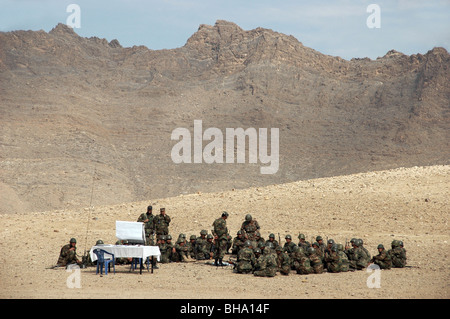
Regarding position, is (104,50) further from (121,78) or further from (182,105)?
(182,105)

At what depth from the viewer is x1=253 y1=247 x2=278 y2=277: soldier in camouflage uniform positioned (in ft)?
56.7

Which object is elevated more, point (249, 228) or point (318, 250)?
point (249, 228)

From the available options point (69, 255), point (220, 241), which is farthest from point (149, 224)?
point (69, 255)

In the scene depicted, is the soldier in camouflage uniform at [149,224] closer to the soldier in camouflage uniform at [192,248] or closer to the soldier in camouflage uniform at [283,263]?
the soldier in camouflage uniform at [192,248]

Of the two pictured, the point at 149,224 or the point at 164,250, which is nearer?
the point at 164,250

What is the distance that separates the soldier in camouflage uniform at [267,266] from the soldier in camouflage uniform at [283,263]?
34cm

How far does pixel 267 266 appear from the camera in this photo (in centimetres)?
1734

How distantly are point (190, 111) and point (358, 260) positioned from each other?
7098 centimetres

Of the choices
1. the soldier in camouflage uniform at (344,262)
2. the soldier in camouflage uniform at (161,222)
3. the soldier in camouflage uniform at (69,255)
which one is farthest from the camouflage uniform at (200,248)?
the soldier in camouflage uniform at (344,262)

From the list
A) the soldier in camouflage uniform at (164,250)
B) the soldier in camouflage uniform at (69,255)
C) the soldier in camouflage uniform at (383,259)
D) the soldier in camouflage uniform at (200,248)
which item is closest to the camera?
the soldier in camouflage uniform at (383,259)

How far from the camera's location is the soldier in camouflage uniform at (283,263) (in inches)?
695

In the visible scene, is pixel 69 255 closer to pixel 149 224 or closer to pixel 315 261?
pixel 149 224

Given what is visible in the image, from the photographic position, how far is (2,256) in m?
22.0

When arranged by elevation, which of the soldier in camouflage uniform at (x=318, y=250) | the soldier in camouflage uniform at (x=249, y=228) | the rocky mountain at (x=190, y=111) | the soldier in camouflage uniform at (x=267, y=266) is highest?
the rocky mountain at (x=190, y=111)
